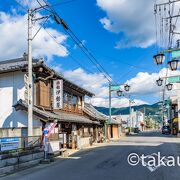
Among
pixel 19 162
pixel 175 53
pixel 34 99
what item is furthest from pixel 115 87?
pixel 175 53

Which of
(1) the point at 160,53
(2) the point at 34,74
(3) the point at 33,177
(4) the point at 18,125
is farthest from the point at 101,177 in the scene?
(2) the point at 34,74

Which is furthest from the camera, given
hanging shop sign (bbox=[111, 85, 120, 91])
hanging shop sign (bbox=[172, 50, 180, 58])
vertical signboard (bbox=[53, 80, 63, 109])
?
hanging shop sign (bbox=[111, 85, 120, 91])

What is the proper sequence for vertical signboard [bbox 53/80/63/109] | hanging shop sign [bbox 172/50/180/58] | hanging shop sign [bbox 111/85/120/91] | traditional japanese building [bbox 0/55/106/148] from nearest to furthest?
hanging shop sign [bbox 172/50/180/58] < traditional japanese building [bbox 0/55/106/148] < vertical signboard [bbox 53/80/63/109] < hanging shop sign [bbox 111/85/120/91]

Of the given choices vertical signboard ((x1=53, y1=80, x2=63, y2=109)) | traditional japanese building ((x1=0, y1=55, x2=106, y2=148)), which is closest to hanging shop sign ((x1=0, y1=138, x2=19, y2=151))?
traditional japanese building ((x1=0, y1=55, x2=106, y2=148))

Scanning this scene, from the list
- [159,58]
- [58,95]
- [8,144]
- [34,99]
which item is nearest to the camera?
[159,58]

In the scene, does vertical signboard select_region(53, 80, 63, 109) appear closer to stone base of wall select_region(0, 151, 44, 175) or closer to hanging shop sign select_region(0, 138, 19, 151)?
stone base of wall select_region(0, 151, 44, 175)

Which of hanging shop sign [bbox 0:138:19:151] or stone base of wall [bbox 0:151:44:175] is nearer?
stone base of wall [bbox 0:151:44:175]

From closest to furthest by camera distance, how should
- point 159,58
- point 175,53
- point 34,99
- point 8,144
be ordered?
point 175,53
point 159,58
point 8,144
point 34,99

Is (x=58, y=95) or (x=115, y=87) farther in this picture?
(x=115, y=87)

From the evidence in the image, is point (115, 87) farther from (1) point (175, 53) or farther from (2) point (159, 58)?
(1) point (175, 53)

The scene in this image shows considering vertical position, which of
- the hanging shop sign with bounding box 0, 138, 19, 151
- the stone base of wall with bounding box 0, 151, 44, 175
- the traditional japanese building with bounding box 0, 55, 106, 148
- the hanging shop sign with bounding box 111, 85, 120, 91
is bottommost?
the stone base of wall with bounding box 0, 151, 44, 175

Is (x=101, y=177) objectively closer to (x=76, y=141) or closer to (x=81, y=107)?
(x=76, y=141)

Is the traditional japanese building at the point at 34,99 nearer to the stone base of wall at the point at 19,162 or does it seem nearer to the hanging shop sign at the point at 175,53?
the stone base of wall at the point at 19,162

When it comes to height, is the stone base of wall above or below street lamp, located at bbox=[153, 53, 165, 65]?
below
